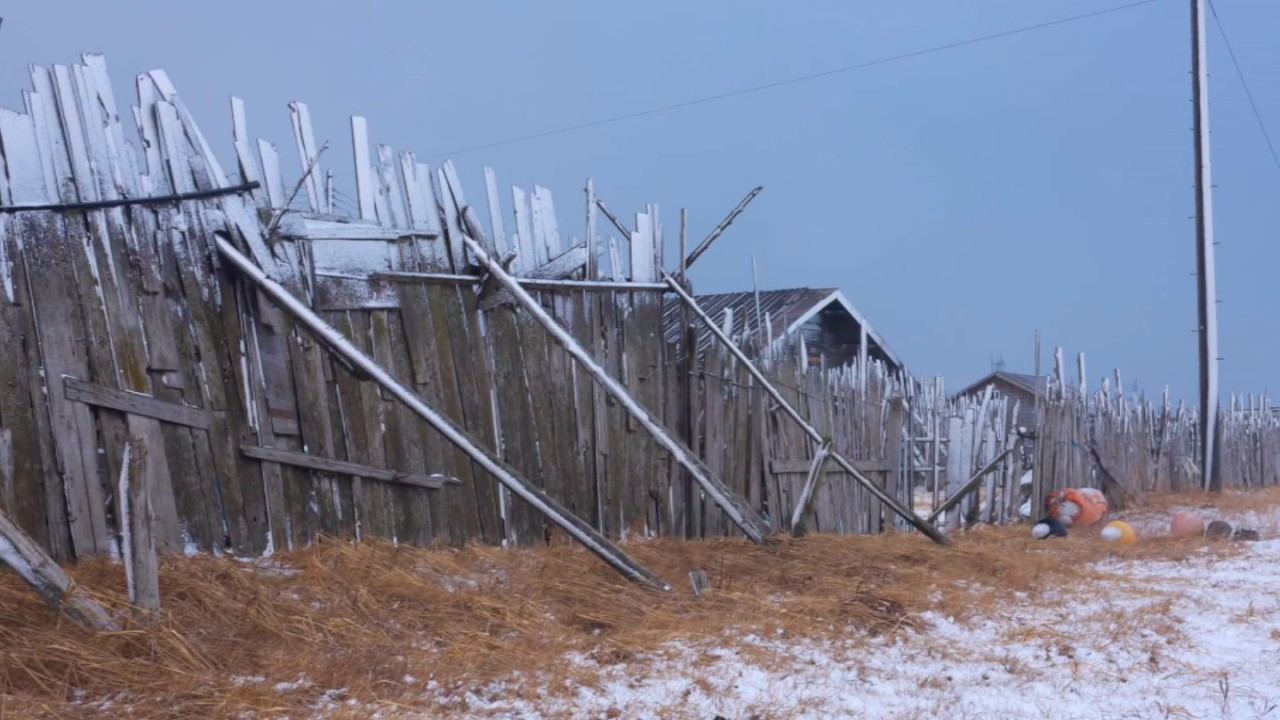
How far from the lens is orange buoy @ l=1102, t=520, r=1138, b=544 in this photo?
966cm

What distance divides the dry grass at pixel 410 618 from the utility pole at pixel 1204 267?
1124 cm

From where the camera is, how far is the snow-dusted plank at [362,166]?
6.09 metres

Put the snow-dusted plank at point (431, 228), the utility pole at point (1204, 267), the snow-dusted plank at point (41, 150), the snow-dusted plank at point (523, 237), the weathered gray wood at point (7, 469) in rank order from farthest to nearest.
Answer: the utility pole at point (1204, 267)
the snow-dusted plank at point (523, 237)
the snow-dusted plank at point (431, 228)
the snow-dusted plank at point (41, 150)
the weathered gray wood at point (7, 469)

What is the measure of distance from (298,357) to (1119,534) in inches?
292

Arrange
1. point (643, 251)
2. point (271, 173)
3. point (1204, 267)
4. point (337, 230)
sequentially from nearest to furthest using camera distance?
point (271, 173)
point (337, 230)
point (643, 251)
point (1204, 267)

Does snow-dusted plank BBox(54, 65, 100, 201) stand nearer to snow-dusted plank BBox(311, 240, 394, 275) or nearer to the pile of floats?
snow-dusted plank BBox(311, 240, 394, 275)

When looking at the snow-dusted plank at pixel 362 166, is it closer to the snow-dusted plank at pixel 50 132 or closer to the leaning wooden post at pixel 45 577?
the snow-dusted plank at pixel 50 132

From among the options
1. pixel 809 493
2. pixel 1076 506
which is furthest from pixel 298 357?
pixel 1076 506

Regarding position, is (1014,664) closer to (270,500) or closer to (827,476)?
(270,500)

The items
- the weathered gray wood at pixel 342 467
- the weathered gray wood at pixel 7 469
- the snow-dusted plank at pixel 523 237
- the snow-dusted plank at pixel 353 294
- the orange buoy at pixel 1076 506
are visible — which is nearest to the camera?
the weathered gray wood at pixel 7 469

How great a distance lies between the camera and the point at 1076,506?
39.5ft

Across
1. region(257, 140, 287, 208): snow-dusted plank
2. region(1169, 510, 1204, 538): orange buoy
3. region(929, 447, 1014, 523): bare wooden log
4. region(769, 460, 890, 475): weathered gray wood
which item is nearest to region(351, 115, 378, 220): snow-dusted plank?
region(257, 140, 287, 208): snow-dusted plank

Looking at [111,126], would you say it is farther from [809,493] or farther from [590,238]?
[809,493]

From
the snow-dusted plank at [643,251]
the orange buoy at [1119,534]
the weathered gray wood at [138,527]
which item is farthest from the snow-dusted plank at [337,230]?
the orange buoy at [1119,534]
